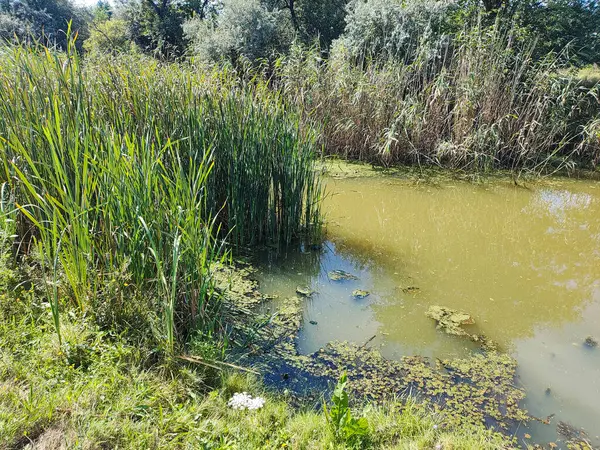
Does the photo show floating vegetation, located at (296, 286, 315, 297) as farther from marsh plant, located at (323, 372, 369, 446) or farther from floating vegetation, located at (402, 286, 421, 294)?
marsh plant, located at (323, 372, 369, 446)

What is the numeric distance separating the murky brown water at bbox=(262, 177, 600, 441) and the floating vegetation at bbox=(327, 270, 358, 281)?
0.06m

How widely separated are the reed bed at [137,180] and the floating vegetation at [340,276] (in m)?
0.56

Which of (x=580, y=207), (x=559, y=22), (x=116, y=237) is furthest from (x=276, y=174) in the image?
(x=559, y=22)

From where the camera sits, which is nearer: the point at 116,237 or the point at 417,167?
the point at 116,237

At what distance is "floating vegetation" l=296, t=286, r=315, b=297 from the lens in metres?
2.99

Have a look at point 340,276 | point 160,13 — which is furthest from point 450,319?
point 160,13

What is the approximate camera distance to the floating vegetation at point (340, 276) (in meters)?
3.26

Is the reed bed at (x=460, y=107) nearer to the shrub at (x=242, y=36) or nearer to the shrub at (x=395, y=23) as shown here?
the shrub at (x=395, y=23)

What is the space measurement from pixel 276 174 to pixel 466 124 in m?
3.91

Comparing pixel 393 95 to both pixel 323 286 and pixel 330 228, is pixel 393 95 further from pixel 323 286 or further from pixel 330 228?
pixel 323 286

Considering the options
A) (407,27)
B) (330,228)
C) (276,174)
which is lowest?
(330,228)

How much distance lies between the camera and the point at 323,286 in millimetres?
3125

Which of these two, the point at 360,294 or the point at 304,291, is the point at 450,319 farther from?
the point at 304,291

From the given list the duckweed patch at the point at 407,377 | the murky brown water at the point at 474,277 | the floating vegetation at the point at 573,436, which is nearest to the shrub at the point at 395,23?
the murky brown water at the point at 474,277
